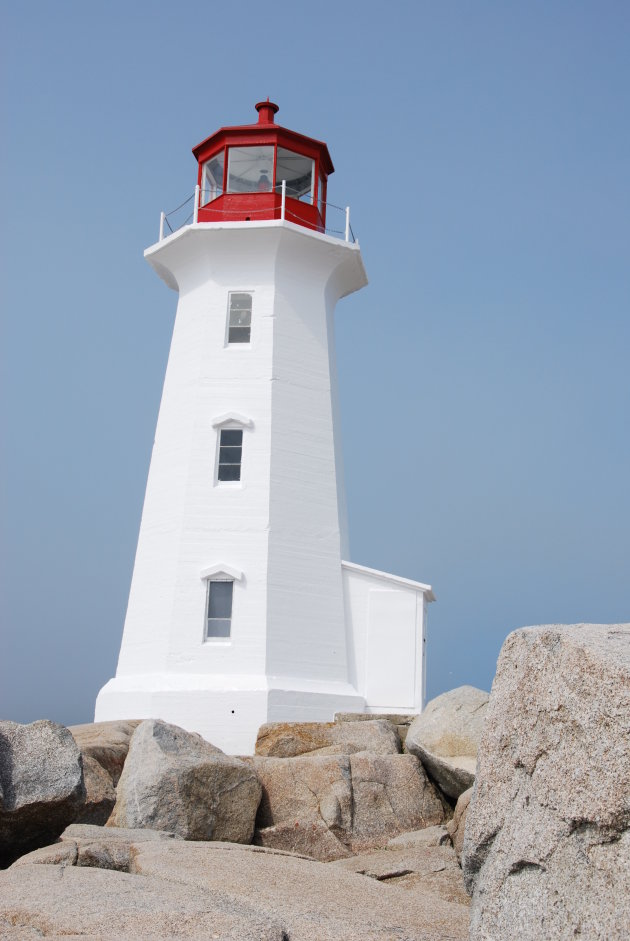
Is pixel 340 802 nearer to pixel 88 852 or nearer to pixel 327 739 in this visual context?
pixel 327 739

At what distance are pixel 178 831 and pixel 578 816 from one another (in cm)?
691

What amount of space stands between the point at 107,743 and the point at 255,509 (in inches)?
263

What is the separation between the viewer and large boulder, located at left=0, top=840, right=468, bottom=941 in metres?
4.99

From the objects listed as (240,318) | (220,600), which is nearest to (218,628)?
(220,600)

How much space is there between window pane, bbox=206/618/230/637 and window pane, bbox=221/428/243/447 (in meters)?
3.37

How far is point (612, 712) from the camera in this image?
434 centimetres

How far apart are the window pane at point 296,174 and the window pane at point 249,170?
0.25 metres

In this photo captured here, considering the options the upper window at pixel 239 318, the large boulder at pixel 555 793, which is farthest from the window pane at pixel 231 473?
the large boulder at pixel 555 793

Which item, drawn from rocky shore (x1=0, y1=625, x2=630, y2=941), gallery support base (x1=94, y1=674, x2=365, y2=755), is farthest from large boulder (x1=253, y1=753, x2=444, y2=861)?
gallery support base (x1=94, y1=674, x2=365, y2=755)

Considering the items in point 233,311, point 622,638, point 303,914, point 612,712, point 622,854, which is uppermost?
point 233,311

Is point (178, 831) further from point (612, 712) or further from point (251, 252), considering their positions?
point (251, 252)

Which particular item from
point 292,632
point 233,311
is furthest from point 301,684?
point 233,311

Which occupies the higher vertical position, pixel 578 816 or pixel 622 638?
pixel 622 638

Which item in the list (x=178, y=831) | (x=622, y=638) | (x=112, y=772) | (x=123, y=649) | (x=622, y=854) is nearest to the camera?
(x=622, y=854)
